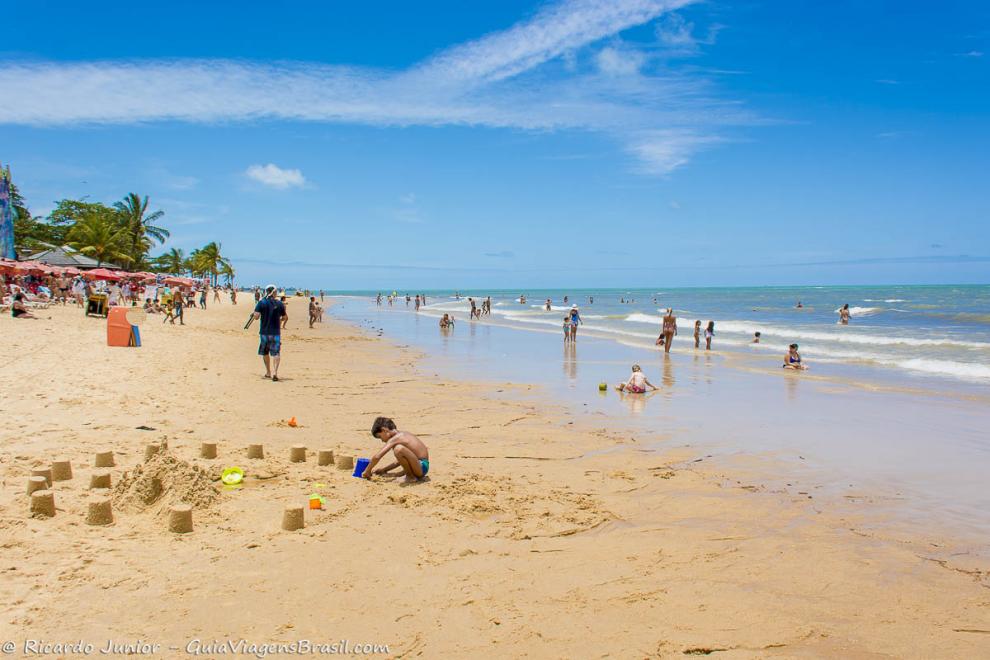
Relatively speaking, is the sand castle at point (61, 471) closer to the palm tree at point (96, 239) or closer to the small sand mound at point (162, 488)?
the small sand mound at point (162, 488)

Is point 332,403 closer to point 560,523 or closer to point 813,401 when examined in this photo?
point 560,523

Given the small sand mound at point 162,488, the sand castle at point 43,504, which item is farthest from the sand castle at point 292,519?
the sand castle at point 43,504

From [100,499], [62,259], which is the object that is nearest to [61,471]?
[100,499]

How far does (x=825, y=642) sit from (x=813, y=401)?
10.5 m

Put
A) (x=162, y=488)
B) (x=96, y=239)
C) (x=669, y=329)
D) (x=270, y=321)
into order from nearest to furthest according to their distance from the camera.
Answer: (x=162, y=488) < (x=270, y=321) < (x=669, y=329) < (x=96, y=239)

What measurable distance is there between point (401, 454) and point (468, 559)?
2.05 meters

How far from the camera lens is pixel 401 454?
22.9 feet

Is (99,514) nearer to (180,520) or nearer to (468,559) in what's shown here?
(180,520)

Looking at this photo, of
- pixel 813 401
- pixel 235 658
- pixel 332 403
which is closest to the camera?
pixel 235 658

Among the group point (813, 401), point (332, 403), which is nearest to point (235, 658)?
point (332, 403)

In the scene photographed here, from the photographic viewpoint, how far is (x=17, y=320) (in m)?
22.7

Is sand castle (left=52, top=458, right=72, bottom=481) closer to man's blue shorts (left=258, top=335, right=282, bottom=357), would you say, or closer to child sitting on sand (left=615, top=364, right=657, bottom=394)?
man's blue shorts (left=258, top=335, right=282, bottom=357)

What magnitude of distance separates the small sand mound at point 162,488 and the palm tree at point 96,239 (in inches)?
2030

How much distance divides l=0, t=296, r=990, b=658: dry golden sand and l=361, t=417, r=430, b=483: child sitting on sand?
0.86 ft
